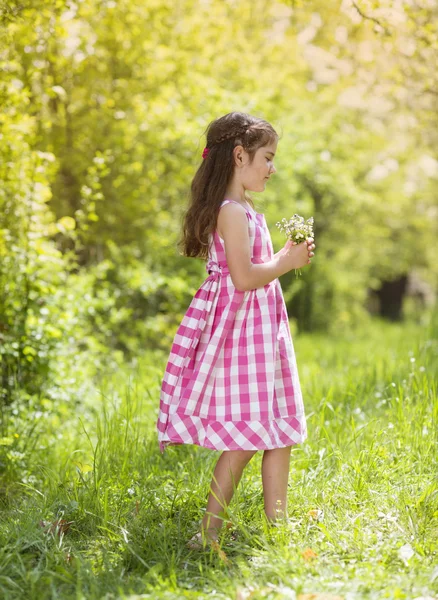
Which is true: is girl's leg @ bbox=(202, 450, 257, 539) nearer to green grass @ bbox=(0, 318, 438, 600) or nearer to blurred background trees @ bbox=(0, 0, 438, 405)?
green grass @ bbox=(0, 318, 438, 600)

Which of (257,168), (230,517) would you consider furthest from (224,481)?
(257,168)

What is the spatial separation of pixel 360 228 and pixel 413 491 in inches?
411

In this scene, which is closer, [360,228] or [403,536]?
[403,536]

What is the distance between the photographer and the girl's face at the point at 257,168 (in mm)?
2918

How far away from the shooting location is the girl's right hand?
278 centimetres

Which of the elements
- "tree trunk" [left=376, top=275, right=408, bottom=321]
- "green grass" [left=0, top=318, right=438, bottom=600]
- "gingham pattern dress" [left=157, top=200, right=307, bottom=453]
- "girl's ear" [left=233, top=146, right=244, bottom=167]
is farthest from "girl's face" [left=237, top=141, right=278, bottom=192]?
"tree trunk" [left=376, top=275, right=408, bottom=321]

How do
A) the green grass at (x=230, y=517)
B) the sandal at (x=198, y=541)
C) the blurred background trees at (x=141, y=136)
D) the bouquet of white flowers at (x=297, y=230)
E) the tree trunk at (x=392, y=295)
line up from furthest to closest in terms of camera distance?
the tree trunk at (x=392, y=295)
the blurred background trees at (x=141, y=136)
the bouquet of white flowers at (x=297, y=230)
the sandal at (x=198, y=541)
the green grass at (x=230, y=517)

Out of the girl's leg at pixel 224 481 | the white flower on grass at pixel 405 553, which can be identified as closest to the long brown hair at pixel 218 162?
the girl's leg at pixel 224 481

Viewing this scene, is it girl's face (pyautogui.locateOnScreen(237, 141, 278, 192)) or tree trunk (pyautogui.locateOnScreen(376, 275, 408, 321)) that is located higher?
girl's face (pyautogui.locateOnScreen(237, 141, 278, 192))

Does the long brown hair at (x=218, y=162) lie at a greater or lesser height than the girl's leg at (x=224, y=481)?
greater

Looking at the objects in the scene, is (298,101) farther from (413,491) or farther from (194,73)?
(413,491)

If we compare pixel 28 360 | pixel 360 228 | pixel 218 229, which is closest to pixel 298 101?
pixel 360 228

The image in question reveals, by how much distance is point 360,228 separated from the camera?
13047 mm

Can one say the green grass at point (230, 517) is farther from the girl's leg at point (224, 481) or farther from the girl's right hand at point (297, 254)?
the girl's right hand at point (297, 254)
